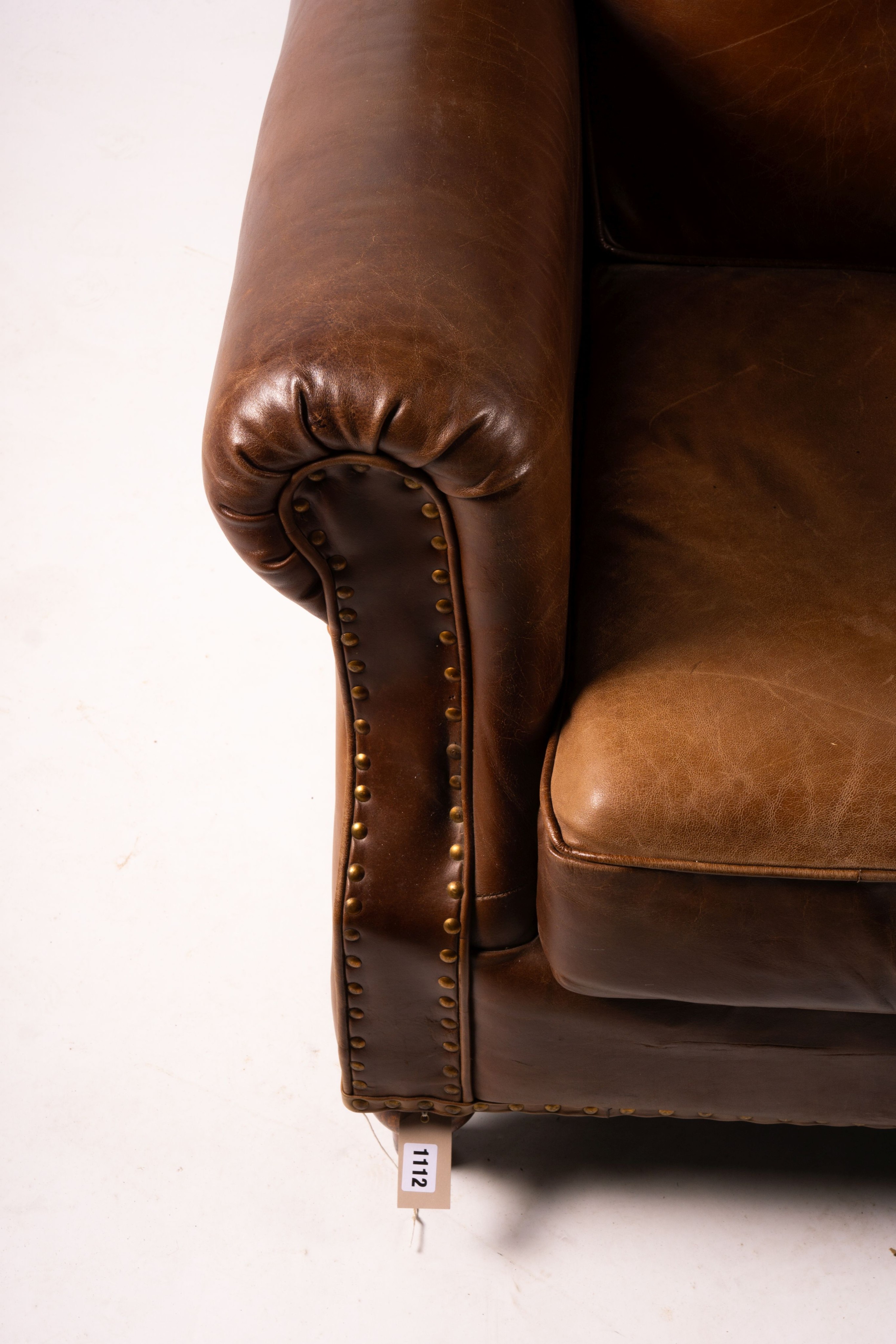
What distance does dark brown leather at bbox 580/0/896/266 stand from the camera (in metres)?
1.10

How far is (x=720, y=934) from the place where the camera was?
79cm

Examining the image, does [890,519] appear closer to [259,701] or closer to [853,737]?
[853,737]

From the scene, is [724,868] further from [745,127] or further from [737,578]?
[745,127]

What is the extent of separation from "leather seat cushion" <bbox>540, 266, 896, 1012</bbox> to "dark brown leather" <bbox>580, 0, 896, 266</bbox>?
0.14 m

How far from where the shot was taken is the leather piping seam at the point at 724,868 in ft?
2.47

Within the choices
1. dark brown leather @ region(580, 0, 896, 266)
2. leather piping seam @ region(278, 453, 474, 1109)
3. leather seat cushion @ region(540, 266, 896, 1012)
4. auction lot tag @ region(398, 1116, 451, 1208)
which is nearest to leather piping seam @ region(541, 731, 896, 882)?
leather seat cushion @ region(540, 266, 896, 1012)

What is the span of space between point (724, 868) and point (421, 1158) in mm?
436

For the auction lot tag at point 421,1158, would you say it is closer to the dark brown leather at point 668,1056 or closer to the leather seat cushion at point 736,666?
the dark brown leather at point 668,1056

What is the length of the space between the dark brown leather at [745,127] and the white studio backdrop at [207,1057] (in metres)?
0.33

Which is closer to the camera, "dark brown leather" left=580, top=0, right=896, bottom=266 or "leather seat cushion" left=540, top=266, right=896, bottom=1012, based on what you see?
"leather seat cushion" left=540, top=266, right=896, bottom=1012

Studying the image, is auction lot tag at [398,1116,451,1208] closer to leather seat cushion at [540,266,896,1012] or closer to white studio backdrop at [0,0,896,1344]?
white studio backdrop at [0,0,896,1344]

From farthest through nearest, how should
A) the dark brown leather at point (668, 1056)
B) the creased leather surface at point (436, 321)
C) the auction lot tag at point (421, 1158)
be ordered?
the auction lot tag at point (421, 1158) → the dark brown leather at point (668, 1056) → the creased leather surface at point (436, 321)

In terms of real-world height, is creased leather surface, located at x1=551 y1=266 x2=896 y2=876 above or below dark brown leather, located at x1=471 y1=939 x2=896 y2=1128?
above

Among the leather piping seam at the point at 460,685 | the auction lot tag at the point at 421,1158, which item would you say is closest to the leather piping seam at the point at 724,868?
the leather piping seam at the point at 460,685
